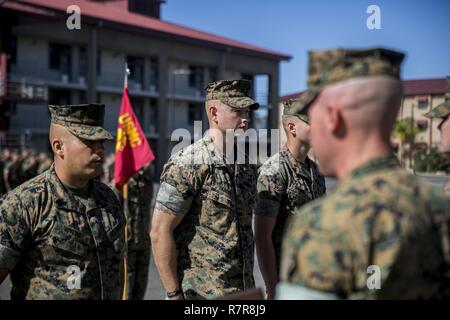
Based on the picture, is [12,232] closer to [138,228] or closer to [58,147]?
[58,147]

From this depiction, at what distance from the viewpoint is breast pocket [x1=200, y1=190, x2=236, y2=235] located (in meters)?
3.91

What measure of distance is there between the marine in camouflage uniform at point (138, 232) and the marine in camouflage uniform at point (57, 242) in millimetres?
3194

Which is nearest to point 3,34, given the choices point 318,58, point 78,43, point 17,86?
point 17,86

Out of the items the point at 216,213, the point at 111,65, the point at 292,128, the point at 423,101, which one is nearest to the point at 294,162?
the point at 292,128

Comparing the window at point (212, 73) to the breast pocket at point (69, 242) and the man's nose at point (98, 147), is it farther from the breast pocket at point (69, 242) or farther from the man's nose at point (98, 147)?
the breast pocket at point (69, 242)

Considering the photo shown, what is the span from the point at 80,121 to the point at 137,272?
135 inches

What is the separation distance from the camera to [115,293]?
11.6ft

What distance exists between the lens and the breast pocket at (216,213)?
3.91m

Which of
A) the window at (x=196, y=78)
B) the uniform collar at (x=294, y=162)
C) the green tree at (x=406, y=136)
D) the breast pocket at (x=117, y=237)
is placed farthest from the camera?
the green tree at (x=406, y=136)

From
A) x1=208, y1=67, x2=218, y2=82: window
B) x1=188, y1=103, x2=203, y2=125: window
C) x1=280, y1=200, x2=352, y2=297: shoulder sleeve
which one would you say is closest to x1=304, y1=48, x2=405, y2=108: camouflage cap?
x1=280, y1=200, x2=352, y2=297: shoulder sleeve

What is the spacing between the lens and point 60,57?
29.6 m

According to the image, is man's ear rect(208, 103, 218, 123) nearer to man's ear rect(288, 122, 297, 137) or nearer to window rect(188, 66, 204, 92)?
man's ear rect(288, 122, 297, 137)

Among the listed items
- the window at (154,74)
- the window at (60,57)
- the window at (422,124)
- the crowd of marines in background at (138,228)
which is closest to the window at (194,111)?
the window at (154,74)

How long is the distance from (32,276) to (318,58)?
210 cm
